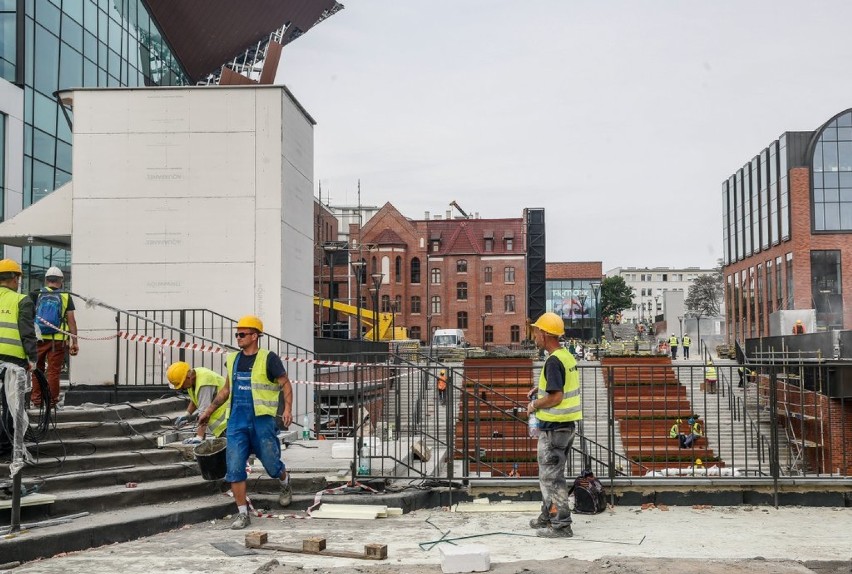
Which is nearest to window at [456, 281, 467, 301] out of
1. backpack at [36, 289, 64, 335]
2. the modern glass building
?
the modern glass building

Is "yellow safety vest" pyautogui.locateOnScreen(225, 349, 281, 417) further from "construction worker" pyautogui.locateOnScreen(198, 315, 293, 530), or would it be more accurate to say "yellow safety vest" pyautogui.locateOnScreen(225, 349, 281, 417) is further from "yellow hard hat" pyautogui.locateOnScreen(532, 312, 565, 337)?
"yellow hard hat" pyautogui.locateOnScreen(532, 312, 565, 337)

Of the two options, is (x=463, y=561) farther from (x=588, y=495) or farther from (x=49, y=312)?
(x=49, y=312)

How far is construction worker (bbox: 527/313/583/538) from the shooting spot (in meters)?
7.49

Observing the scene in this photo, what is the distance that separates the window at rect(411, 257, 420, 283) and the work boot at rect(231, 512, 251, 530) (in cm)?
7306

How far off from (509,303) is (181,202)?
68014mm

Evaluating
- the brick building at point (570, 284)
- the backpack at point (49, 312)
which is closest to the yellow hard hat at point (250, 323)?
the backpack at point (49, 312)

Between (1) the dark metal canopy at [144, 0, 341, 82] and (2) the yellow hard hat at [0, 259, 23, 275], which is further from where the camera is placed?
(1) the dark metal canopy at [144, 0, 341, 82]

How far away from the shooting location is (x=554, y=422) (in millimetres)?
7641

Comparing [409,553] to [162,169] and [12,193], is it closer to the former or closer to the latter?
[162,169]

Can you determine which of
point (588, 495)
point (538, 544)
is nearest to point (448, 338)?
point (588, 495)

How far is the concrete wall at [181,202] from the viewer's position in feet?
46.8

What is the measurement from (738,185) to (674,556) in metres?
68.5

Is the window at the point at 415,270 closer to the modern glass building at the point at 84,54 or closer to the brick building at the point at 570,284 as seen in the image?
the brick building at the point at 570,284

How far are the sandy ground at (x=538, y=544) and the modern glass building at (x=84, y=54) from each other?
1028cm
